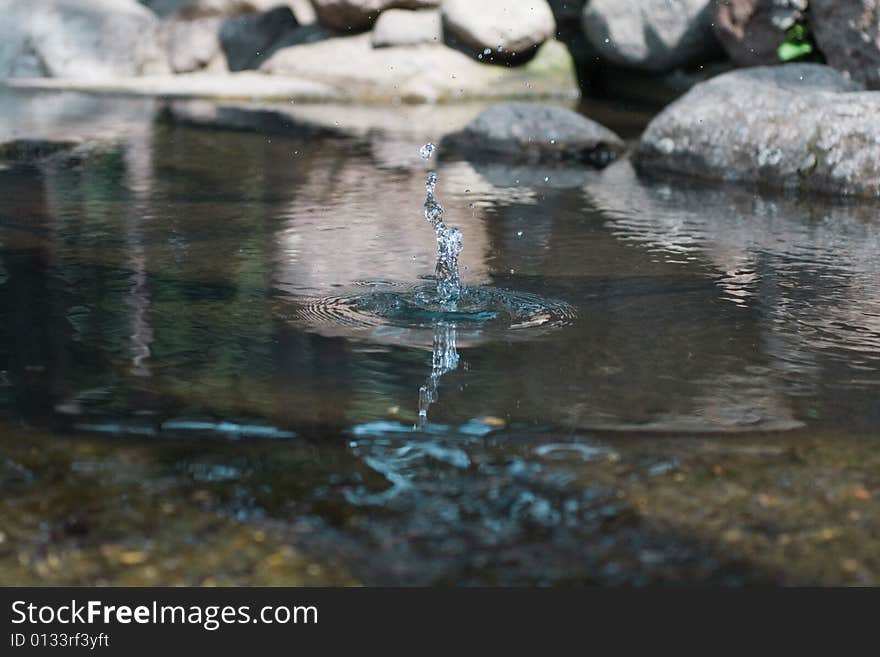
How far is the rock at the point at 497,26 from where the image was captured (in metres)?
14.2

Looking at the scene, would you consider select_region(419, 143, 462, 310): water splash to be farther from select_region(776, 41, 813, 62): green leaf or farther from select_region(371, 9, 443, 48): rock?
select_region(371, 9, 443, 48): rock

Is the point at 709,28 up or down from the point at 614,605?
up

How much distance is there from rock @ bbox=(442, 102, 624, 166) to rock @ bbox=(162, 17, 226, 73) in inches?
283

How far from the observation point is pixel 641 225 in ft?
20.3

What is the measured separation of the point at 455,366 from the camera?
3680 mm

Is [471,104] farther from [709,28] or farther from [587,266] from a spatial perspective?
[587,266]

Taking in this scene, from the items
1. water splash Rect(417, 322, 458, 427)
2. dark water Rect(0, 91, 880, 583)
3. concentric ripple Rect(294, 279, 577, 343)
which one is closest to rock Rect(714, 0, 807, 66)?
dark water Rect(0, 91, 880, 583)

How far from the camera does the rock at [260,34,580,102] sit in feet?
46.0

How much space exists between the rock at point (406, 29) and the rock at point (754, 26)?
11.8ft

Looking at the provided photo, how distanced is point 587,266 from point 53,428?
263 centimetres

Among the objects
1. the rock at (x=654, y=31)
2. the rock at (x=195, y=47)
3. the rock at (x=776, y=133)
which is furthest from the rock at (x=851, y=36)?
the rock at (x=195, y=47)

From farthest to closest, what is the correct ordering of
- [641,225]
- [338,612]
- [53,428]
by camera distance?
1. [641,225]
2. [53,428]
3. [338,612]

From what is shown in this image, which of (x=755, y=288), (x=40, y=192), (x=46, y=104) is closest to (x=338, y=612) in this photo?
(x=755, y=288)

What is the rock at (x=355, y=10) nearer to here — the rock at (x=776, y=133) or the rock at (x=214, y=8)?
the rock at (x=214, y=8)
